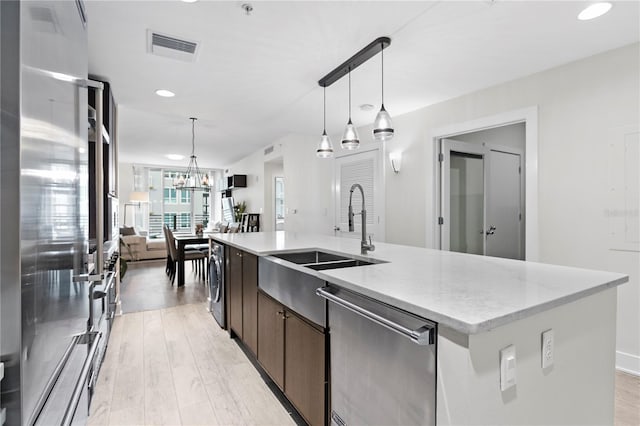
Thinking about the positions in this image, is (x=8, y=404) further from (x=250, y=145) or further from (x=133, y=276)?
(x=250, y=145)

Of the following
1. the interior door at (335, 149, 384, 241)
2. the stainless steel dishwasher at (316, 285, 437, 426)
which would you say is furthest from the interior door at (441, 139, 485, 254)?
the stainless steel dishwasher at (316, 285, 437, 426)

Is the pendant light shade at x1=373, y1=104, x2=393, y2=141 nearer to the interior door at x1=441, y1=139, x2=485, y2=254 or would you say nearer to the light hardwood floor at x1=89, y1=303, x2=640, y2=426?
the interior door at x1=441, y1=139, x2=485, y2=254

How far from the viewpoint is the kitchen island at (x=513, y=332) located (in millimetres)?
917

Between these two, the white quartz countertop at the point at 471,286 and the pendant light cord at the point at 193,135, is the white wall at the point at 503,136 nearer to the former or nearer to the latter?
the white quartz countertop at the point at 471,286

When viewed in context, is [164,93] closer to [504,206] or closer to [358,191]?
[358,191]

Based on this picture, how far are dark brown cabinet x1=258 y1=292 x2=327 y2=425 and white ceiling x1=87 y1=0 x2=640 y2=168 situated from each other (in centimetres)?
192

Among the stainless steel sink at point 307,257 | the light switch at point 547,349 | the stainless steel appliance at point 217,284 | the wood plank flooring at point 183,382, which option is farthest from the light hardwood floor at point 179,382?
the light switch at point 547,349

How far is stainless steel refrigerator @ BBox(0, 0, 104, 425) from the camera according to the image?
1.80 feet

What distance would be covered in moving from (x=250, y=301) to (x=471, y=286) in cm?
173

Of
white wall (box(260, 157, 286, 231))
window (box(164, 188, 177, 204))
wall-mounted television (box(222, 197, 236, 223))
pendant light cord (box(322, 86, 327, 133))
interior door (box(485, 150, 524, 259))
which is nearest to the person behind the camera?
pendant light cord (box(322, 86, 327, 133))

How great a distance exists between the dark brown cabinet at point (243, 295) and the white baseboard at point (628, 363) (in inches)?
114

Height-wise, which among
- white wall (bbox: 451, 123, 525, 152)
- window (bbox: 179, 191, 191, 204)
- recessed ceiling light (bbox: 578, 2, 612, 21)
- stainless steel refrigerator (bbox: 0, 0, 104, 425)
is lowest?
→ stainless steel refrigerator (bbox: 0, 0, 104, 425)

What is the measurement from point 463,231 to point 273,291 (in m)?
3.13

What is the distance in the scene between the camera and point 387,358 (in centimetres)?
117
